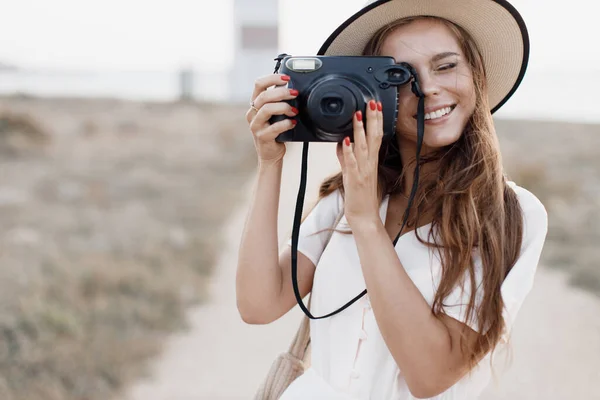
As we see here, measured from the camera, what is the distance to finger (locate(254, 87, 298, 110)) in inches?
52.4

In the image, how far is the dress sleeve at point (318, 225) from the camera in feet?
5.04

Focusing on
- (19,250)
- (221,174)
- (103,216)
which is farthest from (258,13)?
(19,250)

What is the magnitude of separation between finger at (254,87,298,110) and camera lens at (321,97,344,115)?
2.5 inches

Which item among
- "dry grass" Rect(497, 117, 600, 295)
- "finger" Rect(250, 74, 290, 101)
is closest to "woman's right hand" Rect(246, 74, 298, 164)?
"finger" Rect(250, 74, 290, 101)

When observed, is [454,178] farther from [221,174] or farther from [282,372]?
[221,174]

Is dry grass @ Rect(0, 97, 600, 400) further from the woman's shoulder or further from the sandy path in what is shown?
the woman's shoulder

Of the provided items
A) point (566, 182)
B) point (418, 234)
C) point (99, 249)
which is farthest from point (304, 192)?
point (566, 182)

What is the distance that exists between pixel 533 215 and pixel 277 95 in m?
0.55

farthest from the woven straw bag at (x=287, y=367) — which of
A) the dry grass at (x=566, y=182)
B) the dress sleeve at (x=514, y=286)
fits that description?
the dry grass at (x=566, y=182)

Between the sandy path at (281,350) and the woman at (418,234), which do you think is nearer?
the woman at (418,234)

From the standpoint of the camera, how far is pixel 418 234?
1431mm

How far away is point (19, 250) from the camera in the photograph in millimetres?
5438

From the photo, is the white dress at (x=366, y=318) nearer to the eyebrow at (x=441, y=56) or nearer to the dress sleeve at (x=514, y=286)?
the dress sleeve at (x=514, y=286)

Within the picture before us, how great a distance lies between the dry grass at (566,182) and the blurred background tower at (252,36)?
10.2 meters
